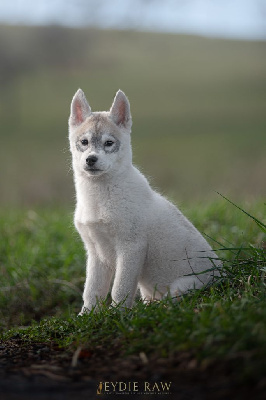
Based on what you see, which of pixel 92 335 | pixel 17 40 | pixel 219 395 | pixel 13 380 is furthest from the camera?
pixel 17 40

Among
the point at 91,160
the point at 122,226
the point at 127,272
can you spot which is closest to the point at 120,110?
the point at 91,160

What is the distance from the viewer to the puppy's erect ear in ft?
17.9

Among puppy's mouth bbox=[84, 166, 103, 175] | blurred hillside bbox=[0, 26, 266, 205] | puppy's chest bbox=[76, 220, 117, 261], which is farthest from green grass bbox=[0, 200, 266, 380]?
blurred hillside bbox=[0, 26, 266, 205]

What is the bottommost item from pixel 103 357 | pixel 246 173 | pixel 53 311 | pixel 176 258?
pixel 103 357

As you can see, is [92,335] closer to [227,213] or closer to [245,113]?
[227,213]

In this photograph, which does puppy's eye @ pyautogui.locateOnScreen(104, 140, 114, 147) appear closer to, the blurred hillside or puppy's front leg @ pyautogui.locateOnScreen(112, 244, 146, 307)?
puppy's front leg @ pyautogui.locateOnScreen(112, 244, 146, 307)

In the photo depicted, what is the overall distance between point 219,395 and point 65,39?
36.2 meters

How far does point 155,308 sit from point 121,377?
2.95 ft

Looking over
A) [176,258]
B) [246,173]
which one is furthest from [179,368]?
[246,173]

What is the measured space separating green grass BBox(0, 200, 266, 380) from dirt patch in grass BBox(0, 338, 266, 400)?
0.06 metres

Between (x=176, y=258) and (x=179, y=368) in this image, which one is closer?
(x=179, y=368)

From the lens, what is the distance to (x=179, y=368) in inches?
129

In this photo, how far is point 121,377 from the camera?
3367mm

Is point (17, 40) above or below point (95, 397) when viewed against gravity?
above
